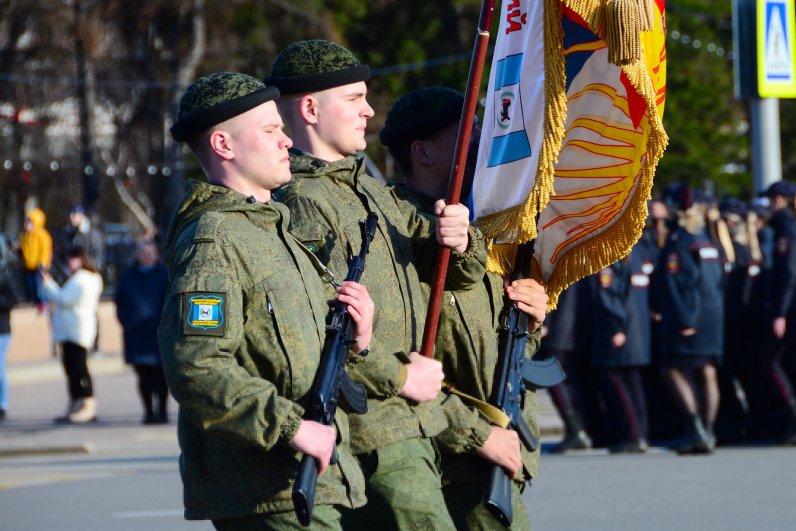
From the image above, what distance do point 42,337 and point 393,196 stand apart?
667 inches

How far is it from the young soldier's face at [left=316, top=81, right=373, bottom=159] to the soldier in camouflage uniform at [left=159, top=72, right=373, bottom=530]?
1.91ft

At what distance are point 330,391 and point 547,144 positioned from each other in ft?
5.49

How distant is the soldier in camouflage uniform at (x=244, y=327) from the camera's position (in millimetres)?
3723

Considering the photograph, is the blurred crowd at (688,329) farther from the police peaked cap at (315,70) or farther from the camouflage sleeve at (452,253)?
the police peaked cap at (315,70)

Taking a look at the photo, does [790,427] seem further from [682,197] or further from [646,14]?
[646,14]

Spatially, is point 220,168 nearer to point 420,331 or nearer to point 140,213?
point 420,331

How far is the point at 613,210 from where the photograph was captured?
548cm

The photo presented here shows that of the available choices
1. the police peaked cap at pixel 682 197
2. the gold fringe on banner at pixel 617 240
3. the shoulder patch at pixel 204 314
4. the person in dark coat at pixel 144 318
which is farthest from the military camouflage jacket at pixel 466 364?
the person in dark coat at pixel 144 318

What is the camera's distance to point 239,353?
387cm

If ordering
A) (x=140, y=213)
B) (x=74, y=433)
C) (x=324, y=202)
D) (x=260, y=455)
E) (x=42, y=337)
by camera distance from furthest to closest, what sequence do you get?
(x=140, y=213) → (x=42, y=337) → (x=74, y=433) → (x=324, y=202) → (x=260, y=455)

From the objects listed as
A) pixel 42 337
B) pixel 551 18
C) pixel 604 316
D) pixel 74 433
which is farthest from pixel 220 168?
pixel 42 337

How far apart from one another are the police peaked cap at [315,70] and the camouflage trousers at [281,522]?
140cm

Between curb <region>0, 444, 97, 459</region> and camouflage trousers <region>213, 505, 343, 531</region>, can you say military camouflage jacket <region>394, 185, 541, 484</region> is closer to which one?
camouflage trousers <region>213, 505, 343, 531</region>

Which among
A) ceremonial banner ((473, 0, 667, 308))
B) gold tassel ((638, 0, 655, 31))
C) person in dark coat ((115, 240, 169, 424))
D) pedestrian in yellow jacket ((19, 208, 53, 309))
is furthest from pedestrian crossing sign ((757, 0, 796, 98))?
pedestrian in yellow jacket ((19, 208, 53, 309))
